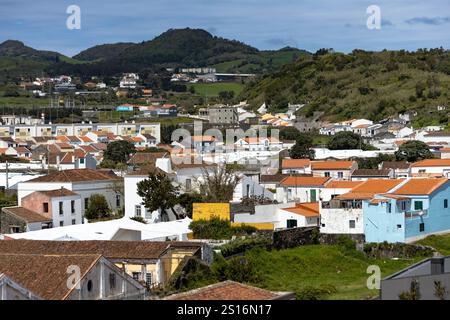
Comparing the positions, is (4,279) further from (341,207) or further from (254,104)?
(254,104)

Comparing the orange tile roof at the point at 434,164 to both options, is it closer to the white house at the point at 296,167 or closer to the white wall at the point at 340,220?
the white house at the point at 296,167

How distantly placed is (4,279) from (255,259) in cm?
1152

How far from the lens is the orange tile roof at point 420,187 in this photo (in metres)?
29.4

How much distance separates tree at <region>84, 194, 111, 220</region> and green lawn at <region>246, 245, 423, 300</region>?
859 cm

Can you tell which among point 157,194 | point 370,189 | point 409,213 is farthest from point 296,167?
point 409,213

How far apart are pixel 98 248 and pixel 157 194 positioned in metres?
9.76

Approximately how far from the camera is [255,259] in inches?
978

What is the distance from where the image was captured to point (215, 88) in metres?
152

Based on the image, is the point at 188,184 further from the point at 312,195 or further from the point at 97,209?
the point at 312,195

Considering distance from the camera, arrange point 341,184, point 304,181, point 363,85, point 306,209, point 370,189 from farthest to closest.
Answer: point 363,85 < point 304,181 < point 341,184 < point 370,189 < point 306,209
